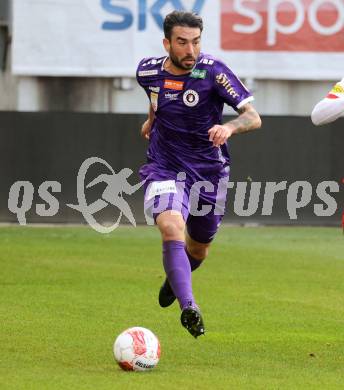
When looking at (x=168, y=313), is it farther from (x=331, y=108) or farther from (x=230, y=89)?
(x=331, y=108)

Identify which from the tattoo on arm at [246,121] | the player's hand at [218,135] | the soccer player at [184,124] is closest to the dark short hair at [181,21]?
the soccer player at [184,124]

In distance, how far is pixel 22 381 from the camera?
696 centimetres

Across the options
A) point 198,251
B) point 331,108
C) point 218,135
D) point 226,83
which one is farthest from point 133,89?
point 331,108

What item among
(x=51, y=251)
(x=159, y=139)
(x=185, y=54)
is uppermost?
(x=185, y=54)

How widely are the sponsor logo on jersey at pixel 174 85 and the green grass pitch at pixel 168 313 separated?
1.72 meters

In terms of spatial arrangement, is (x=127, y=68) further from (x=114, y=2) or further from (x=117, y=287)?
(x=117, y=287)

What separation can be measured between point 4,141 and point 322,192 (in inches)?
A: 203

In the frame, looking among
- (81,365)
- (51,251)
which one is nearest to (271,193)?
(51,251)

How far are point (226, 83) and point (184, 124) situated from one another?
422mm

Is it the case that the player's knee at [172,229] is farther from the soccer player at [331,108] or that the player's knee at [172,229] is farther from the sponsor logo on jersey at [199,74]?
the soccer player at [331,108]

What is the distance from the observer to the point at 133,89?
72.1ft

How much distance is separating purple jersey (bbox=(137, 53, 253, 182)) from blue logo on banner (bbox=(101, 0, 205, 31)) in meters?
12.8

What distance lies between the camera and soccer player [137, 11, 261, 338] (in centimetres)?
834

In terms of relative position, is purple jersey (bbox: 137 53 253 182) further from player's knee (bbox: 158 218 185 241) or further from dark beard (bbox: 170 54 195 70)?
player's knee (bbox: 158 218 185 241)
